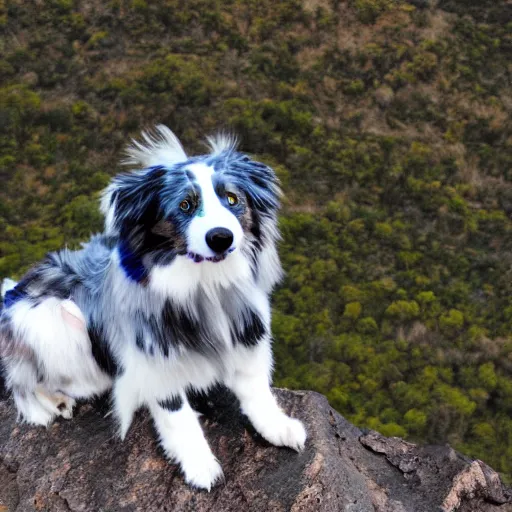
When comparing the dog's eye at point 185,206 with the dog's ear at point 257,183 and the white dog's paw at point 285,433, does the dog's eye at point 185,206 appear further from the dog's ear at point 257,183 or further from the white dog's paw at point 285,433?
the white dog's paw at point 285,433

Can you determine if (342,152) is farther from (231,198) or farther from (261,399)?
(231,198)

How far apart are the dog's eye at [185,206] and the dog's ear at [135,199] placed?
0.11 m

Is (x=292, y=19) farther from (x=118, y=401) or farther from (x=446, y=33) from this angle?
(x=118, y=401)

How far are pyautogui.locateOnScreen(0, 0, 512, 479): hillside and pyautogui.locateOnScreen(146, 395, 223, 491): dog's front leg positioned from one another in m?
3.96

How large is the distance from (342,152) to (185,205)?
27.6 ft

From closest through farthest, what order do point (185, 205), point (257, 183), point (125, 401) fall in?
point (185, 205)
point (257, 183)
point (125, 401)

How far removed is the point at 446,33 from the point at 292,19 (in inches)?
134

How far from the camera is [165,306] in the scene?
234 cm

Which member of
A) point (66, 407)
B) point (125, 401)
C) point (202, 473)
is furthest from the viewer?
point (66, 407)

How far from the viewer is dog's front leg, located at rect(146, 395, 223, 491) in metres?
2.59

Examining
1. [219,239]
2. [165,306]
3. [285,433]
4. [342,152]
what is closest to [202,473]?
[285,433]

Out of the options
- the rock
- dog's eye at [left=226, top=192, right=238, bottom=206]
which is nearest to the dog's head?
dog's eye at [left=226, top=192, right=238, bottom=206]

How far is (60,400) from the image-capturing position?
294 centimetres

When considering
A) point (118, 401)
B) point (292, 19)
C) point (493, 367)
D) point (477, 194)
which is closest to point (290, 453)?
point (118, 401)
